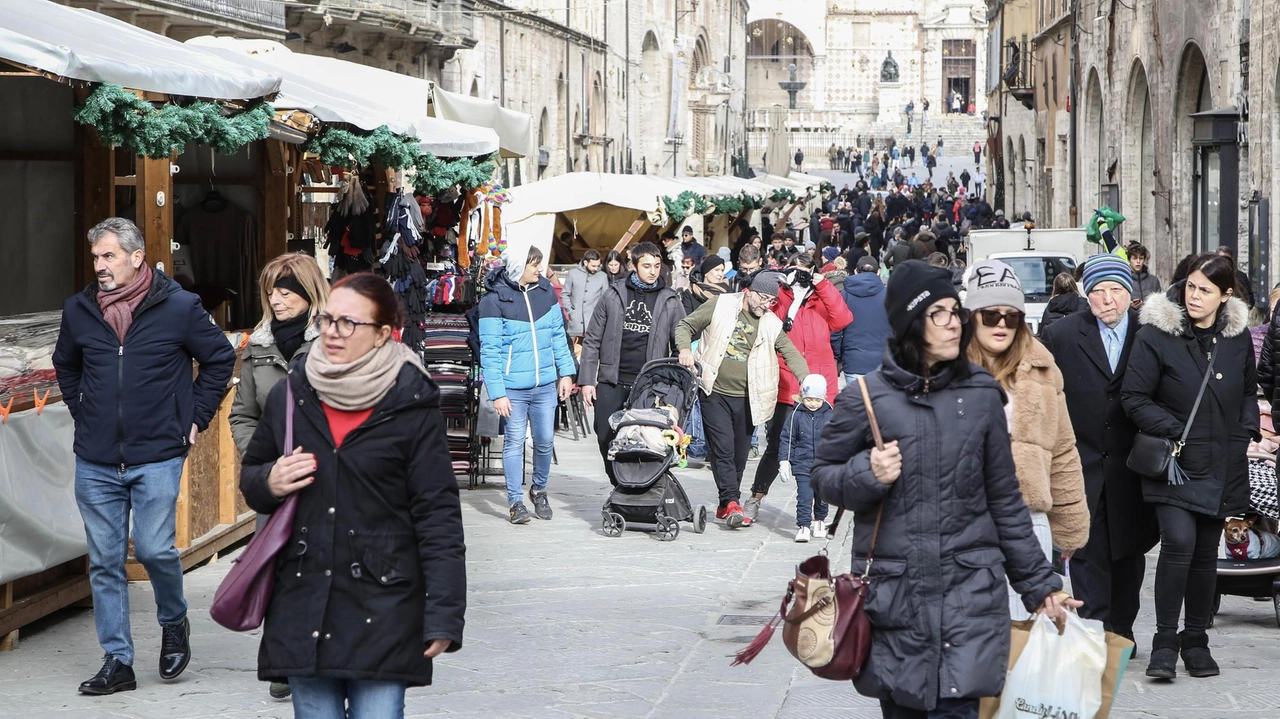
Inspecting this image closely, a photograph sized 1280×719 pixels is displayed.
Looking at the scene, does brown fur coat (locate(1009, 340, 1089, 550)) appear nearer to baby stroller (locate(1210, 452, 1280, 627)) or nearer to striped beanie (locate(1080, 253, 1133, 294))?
striped beanie (locate(1080, 253, 1133, 294))

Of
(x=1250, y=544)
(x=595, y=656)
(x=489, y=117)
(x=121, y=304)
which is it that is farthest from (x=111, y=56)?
(x=489, y=117)

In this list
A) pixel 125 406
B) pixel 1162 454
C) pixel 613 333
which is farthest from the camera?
pixel 613 333

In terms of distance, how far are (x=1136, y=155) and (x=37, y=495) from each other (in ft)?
71.5

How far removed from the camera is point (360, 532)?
3762 millimetres

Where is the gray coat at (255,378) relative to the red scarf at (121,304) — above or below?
below

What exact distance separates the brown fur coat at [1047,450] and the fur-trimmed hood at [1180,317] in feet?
3.83

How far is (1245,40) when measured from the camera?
58.0 ft

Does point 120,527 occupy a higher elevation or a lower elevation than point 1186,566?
higher

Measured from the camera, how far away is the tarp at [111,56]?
19.7ft

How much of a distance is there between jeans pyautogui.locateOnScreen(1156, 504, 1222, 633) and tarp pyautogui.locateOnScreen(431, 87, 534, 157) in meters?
8.24

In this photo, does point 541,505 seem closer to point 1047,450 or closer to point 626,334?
point 626,334

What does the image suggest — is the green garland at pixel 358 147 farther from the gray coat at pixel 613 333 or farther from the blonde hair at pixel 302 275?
the blonde hair at pixel 302 275

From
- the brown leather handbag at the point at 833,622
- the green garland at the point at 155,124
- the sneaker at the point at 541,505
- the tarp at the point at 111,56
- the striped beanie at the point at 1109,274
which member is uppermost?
the tarp at the point at 111,56

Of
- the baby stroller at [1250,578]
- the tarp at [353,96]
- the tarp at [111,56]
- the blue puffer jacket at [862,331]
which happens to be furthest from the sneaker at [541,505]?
the baby stroller at [1250,578]
